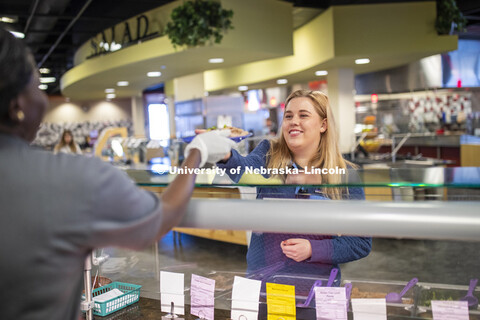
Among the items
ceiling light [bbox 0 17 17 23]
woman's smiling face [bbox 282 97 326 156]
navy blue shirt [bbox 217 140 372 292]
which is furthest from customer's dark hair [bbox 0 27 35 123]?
ceiling light [bbox 0 17 17 23]

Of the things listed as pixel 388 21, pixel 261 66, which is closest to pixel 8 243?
pixel 388 21

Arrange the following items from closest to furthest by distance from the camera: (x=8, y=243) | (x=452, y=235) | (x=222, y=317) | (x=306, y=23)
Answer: (x=8, y=243)
(x=452, y=235)
(x=222, y=317)
(x=306, y=23)

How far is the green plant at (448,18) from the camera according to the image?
715 centimetres

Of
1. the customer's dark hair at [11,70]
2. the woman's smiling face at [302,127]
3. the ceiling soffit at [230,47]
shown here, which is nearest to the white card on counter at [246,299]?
the woman's smiling face at [302,127]

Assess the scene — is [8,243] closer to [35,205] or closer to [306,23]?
[35,205]

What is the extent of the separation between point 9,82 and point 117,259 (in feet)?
3.27

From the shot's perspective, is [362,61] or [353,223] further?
[362,61]

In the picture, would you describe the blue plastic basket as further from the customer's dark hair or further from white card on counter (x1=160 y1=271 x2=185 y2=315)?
the customer's dark hair

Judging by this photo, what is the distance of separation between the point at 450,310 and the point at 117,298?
92 cm

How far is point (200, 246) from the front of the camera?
15.6ft

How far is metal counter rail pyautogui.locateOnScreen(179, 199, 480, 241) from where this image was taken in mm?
936

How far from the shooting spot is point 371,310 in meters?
1.19

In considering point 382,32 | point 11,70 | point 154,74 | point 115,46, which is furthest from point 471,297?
point 154,74

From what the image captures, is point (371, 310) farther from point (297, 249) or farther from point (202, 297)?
point (202, 297)
